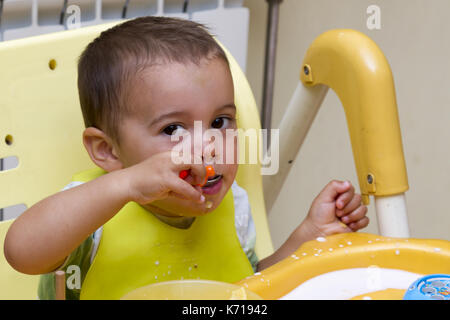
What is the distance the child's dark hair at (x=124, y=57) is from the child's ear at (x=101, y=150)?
12 mm

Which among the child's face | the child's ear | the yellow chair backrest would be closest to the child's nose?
the child's face

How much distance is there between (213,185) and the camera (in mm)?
630

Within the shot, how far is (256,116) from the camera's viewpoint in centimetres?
85

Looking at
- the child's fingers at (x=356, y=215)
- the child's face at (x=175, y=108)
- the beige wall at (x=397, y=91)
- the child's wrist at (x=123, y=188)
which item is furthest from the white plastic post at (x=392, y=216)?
the beige wall at (x=397, y=91)

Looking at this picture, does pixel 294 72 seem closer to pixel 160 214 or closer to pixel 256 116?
pixel 256 116

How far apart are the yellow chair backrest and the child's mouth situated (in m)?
0.20

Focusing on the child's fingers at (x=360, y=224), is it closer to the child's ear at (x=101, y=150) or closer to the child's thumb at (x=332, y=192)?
the child's thumb at (x=332, y=192)

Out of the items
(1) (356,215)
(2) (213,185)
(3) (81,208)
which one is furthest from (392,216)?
(3) (81,208)

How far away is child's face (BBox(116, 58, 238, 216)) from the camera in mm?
606

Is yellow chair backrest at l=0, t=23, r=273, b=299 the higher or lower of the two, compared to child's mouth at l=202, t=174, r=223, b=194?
higher

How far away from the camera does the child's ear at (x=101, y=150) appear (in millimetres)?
665

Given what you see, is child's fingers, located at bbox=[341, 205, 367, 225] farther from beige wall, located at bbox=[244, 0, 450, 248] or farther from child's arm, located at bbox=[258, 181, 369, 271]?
beige wall, located at bbox=[244, 0, 450, 248]
